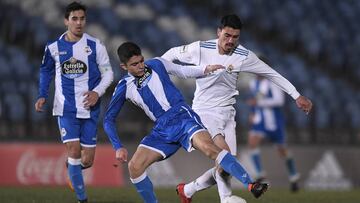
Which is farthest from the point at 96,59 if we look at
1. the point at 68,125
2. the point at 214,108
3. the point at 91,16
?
the point at 91,16

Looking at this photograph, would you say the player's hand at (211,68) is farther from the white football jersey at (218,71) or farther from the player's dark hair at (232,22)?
the white football jersey at (218,71)

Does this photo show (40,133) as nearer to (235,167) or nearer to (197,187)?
(197,187)

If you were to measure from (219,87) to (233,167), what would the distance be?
181 cm

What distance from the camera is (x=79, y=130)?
10266 mm

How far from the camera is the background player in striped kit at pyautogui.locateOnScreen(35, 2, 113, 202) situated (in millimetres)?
10117

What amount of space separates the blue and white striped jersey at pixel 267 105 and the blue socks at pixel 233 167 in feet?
25.5

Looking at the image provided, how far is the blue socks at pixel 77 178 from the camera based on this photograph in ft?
32.9

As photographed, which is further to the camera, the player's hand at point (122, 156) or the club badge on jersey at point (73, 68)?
the club badge on jersey at point (73, 68)

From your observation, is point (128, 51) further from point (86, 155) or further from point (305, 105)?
point (86, 155)

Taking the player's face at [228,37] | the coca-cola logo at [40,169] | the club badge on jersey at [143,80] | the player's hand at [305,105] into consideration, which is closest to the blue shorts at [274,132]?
the coca-cola logo at [40,169]

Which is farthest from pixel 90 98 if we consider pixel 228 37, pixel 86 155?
pixel 228 37

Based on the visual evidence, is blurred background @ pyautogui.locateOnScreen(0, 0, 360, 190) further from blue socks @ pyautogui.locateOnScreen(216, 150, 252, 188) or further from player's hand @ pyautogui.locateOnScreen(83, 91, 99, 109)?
blue socks @ pyautogui.locateOnScreen(216, 150, 252, 188)

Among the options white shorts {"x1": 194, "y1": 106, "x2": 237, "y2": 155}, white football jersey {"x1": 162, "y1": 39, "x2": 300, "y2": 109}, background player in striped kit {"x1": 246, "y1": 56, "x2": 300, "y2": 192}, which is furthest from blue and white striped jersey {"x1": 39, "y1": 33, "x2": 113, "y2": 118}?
background player in striped kit {"x1": 246, "y1": 56, "x2": 300, "y2": 192}

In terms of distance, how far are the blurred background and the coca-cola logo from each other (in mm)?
348
